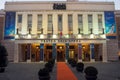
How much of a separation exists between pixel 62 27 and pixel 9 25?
1342 cm

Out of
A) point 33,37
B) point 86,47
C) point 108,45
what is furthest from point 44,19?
point 108,45

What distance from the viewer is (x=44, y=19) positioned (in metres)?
52.9

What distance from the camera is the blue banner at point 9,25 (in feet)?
169

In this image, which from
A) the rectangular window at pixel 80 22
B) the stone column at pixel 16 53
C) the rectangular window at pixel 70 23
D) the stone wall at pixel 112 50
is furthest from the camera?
the rectangular window at pixel 70 23

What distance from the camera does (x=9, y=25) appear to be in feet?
171

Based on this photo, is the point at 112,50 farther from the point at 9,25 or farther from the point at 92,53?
the point at 9,25

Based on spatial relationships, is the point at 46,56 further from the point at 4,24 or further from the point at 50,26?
the point at 4,24

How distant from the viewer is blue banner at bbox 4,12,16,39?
51.4 m

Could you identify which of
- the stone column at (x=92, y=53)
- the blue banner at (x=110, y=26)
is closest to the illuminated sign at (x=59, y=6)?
the blue banner at (x=110, y=26)

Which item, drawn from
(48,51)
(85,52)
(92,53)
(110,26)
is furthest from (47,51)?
(110,26)

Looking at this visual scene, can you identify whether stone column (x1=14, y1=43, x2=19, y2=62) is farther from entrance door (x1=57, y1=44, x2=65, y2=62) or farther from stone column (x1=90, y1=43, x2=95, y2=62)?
stone column (x1=90, y1=43, x2=95, y2=62)

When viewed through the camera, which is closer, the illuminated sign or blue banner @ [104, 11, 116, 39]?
blue banner @ [104, 11, 116, 39]

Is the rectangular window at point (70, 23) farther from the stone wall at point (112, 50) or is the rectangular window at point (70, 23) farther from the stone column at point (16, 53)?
the stone column at point (16, 53)

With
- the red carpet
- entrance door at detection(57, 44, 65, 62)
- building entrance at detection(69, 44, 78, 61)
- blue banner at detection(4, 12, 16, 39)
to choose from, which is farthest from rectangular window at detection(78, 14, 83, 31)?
the red carpet
